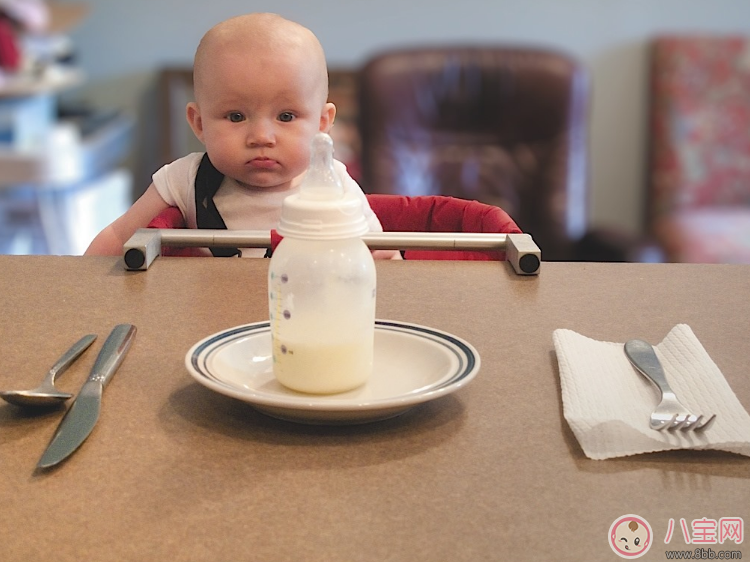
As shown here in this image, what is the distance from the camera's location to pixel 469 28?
12.0 feet

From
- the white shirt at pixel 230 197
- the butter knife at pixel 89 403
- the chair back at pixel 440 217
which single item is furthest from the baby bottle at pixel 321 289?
the white shirt at pixel 230 197

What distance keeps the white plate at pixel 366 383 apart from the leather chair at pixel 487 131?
1928 millimetres

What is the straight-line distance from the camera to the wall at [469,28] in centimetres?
364

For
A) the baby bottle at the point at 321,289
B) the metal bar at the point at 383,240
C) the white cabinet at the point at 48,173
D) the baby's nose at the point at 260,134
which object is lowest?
the white cabinet at the point at 48,173

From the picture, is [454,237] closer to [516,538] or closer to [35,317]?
[35,317]

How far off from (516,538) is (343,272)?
0.23 meters

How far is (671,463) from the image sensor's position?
635mm

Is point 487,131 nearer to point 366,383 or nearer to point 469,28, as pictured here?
point 469,28

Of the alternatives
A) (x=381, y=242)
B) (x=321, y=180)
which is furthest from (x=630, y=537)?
(x=381, y=242)

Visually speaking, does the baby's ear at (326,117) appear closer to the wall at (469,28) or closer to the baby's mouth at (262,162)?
the baby's mouth at (262,162)

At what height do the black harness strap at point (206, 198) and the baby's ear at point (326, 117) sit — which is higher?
the baby's ear at point (326, 117)

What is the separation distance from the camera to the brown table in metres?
0.54

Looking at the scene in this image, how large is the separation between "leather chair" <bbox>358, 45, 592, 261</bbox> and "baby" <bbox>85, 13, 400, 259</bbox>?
52.3 inches

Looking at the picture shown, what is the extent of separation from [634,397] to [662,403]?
0.03 metres
